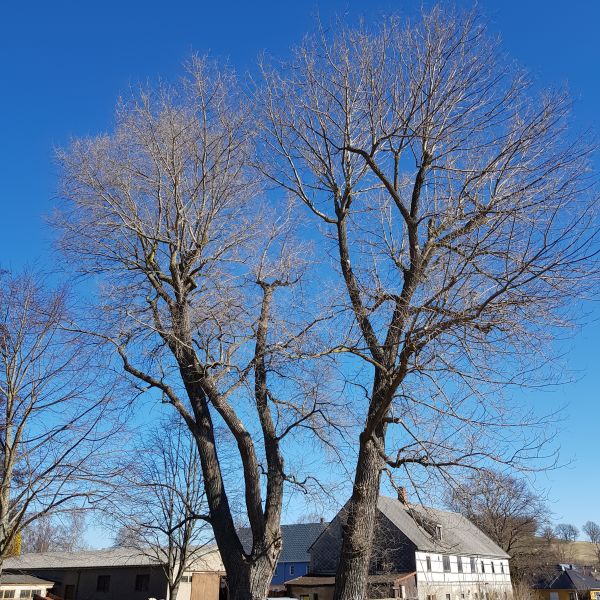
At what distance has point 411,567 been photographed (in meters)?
36.0

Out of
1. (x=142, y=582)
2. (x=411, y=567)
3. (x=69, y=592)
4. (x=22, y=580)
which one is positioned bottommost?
(x=69, y=592)

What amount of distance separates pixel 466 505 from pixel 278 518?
2.42 meters

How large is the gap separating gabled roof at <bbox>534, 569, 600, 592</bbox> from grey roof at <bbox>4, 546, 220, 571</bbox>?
135 feet

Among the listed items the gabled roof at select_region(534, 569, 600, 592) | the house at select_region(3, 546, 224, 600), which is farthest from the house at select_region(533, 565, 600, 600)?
the house at select_region(3, 546, 224, 600)

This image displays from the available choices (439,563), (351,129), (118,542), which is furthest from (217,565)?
(351,129)

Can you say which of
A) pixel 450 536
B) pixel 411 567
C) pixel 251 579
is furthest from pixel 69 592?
pixel 251 579

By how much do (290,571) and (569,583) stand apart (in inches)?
1094

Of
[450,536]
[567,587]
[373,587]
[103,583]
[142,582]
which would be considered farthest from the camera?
[567,587]

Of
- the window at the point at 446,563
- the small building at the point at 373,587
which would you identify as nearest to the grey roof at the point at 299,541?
the small building at the point at 373,587

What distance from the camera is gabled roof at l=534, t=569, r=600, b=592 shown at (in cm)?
5603

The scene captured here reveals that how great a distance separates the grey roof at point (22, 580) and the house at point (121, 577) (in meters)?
0.71

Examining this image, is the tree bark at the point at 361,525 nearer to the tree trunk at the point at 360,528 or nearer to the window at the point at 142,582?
the tree trunk at the point at 360,528

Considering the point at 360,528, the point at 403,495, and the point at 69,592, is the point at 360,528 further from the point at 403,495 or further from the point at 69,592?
the point at 69,592

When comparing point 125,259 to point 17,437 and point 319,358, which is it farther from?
point 17,437
